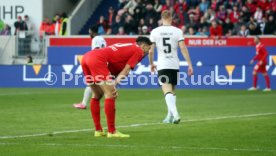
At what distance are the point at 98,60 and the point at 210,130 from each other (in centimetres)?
263

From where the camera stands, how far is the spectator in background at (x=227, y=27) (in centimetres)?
3628

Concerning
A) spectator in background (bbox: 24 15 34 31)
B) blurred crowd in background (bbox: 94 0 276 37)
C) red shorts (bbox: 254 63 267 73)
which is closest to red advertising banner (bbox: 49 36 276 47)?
blurred crowd in background (bbox: 94 0 276 37)

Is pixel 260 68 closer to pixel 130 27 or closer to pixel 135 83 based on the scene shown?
pixel 135 83

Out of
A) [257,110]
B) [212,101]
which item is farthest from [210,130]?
[212,101]

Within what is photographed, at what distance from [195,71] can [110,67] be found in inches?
701

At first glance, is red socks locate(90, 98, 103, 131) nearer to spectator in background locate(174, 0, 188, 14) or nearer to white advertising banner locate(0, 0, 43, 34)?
spectator in background locate(174, 0, 188, 14)

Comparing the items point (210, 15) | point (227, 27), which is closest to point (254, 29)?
point (227, 27)

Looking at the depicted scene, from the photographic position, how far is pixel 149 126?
16.3 m

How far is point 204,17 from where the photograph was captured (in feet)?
122

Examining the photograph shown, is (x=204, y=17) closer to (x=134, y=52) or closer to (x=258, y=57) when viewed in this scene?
(x=258, y=57)

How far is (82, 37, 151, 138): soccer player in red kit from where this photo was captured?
13883 millimetres

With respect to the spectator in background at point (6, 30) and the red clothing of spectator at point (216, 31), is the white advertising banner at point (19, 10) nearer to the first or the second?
the spectator in background at point (6, 30)

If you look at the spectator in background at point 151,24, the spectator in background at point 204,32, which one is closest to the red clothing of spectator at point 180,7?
the spectator in background at point 151,24

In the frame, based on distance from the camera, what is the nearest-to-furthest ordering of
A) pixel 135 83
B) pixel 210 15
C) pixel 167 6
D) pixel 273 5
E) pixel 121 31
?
pixel 135 83 < pixel 273 5 < pixel 210 15 < pixel 121 31 < pixel 167 6
